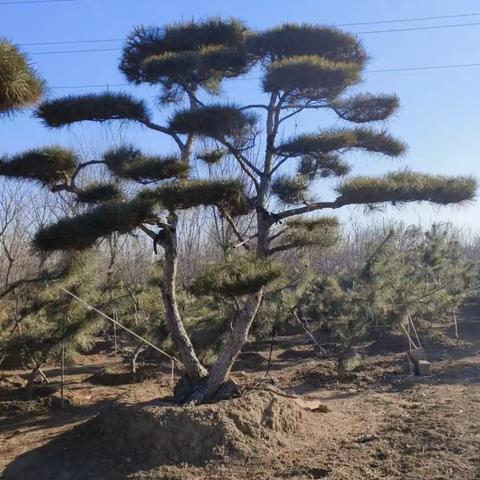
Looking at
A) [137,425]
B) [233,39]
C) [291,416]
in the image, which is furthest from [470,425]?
[233,39]

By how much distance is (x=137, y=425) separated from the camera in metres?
4.98

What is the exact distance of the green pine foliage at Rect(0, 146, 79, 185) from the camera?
226 inches

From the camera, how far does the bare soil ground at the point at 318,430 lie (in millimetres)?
4484

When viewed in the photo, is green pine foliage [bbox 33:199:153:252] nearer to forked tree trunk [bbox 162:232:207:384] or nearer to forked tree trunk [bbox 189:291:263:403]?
forked tree trunk [bbox 162:232:207:384]

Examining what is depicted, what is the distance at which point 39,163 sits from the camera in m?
5.79

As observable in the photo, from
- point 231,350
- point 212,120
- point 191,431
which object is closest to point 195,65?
point 212,120

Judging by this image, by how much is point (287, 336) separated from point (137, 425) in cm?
927

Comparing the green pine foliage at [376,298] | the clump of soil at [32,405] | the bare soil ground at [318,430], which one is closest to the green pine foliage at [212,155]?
the bare soil ground at [318,430]

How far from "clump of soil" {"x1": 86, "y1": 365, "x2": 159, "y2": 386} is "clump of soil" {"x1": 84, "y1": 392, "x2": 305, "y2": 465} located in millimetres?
3815

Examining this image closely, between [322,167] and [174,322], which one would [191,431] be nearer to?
[174,322]

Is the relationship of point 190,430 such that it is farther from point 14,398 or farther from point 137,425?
point 14,398

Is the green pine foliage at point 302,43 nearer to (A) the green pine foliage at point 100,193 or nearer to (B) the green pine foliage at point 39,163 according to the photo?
(A) the green pine foliage at point 100,193

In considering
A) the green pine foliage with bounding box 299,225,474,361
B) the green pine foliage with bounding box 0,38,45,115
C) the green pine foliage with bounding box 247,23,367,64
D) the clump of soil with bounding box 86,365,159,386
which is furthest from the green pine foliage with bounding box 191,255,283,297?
the clump of soil with bounding box 86,365,159,386

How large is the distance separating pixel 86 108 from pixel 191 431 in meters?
3.04
